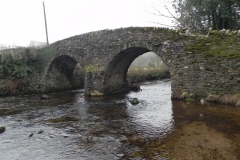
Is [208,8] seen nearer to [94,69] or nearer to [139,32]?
[139,32]

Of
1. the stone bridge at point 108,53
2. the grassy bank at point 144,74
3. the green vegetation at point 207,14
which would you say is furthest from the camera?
the grassy bank at point 144,74

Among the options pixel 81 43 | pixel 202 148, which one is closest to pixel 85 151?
pixel 202 148

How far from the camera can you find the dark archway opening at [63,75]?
18.5 meters

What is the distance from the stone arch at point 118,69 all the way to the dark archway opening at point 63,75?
14.9 ft

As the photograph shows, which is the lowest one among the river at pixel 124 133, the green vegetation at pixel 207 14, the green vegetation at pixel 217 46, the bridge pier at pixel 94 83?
the river at pixel 124 133

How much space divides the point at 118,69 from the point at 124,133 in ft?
30.8

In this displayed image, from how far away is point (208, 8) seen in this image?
1395cm

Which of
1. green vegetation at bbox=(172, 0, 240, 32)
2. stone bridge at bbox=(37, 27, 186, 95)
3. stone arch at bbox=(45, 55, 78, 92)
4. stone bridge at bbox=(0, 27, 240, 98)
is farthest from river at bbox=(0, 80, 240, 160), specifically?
stone arch at bbox=(45, 55, 78, 92)

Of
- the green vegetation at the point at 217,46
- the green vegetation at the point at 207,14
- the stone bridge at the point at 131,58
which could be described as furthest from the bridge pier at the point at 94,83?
the green vegetation at the point at 207,14

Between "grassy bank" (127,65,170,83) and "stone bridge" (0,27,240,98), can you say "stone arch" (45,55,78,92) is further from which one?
"grassy bank" (127,65,170,83)

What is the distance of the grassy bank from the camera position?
74.7 ft

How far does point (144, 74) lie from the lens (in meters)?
24.2

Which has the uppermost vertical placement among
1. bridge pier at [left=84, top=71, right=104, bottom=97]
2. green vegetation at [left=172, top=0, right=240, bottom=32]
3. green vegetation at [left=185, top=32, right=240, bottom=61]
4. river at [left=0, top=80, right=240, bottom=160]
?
green vegetation at [left=172, top=0, right=240, bottom=32]

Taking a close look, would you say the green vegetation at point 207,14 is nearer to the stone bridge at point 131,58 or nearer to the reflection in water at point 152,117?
the stone bridge at point 131,58
